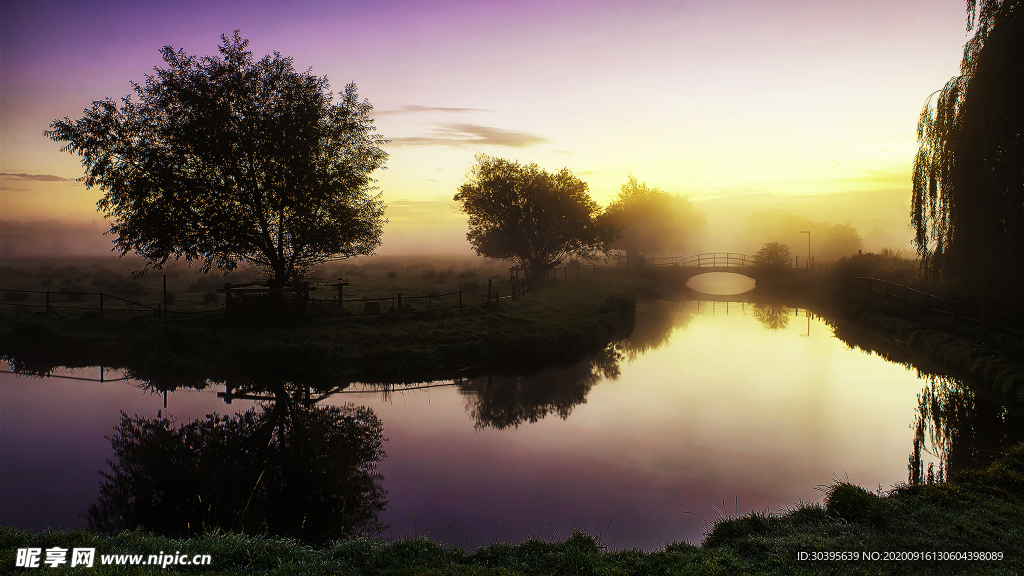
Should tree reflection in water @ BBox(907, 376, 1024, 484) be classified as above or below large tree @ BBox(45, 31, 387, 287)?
below

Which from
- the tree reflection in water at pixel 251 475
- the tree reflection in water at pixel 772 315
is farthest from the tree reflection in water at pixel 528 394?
the tree reflection in water at pixel 772 315

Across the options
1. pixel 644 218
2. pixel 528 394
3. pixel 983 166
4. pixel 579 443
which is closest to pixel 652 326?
pixel 528 394

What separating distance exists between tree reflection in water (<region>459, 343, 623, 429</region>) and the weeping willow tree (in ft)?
37.5

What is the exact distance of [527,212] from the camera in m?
46.8

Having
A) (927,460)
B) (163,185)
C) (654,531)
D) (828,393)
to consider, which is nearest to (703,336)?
(828,393)

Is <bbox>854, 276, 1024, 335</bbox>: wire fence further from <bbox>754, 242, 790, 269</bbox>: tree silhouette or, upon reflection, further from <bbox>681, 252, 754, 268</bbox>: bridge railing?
<bbox>681, 252, 754, 268</bbox>: bridge railing

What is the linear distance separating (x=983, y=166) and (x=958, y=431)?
7419mm

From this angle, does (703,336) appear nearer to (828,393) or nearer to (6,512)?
(828,393)

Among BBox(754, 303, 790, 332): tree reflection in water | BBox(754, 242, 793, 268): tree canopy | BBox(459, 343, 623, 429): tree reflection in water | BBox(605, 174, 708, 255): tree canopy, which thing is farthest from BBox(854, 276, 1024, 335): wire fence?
BBox(605, 174, 708, 255): tree canopy

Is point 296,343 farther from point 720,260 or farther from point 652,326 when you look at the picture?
point 720,260

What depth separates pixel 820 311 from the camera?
39094 millimetres

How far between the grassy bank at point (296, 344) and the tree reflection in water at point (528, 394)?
4.83 ft

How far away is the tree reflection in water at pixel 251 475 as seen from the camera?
9.11 metres

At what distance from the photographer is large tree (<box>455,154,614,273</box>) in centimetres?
4644
